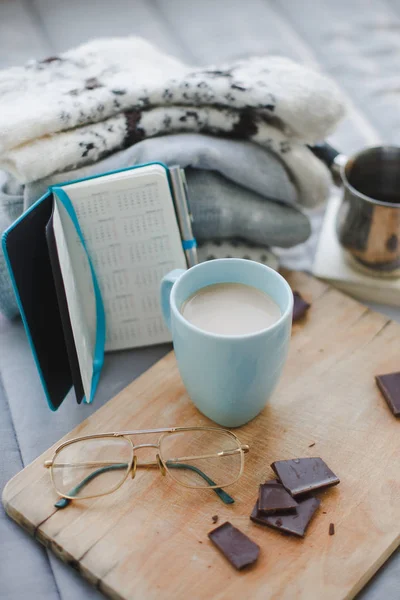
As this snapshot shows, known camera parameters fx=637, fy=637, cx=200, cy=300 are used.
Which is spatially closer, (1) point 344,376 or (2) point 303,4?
(1) point 344,376

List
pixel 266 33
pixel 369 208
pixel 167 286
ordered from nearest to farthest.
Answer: pixel 167 286, pixel 369 208, pixel 266 33

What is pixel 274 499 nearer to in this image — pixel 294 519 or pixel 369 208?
pixel 294 519

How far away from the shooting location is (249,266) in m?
0.62

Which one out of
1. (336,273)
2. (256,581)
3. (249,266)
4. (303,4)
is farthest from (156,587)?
(303,4)

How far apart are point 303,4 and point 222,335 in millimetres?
928

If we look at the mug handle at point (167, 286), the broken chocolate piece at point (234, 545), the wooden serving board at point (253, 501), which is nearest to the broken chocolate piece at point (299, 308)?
the wooden serving board at point (253, 501)

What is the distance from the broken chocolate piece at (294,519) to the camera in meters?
0.54

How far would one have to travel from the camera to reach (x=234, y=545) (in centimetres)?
53

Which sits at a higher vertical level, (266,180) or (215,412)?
(266,180)

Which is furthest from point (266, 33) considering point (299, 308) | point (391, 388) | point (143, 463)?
point (143, 463)

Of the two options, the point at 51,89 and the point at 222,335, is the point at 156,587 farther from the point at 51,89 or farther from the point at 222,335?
the point at 51,89

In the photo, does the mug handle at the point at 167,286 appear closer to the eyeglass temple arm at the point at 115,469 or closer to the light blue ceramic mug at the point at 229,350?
the light blue ceramic mug at the point at 229,350

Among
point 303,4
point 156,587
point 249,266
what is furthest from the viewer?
point 303,4

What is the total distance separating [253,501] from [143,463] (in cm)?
11
